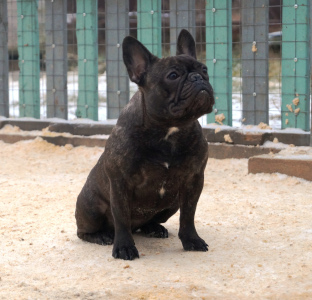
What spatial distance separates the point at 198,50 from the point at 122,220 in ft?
13.7

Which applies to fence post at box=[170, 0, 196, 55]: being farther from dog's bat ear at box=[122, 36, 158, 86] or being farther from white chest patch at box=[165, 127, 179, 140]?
white chest patch at box=[165, 127, 179, 140]

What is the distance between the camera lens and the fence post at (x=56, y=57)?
823 centimetres

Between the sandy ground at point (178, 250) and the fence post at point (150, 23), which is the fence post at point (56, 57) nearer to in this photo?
the fence post at point (150, 23)

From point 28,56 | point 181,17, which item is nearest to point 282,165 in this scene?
point 181,17

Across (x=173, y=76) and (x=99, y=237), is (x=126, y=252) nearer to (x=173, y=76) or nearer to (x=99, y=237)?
(x=99, y=237)

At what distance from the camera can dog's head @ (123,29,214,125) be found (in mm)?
3740

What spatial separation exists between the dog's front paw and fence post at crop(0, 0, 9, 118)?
5222 millimetres

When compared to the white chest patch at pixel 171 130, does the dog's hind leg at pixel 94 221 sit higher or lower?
lower

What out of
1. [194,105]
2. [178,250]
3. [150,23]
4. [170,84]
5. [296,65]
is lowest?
[178,250]

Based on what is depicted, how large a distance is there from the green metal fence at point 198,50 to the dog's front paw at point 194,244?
324 centimetres

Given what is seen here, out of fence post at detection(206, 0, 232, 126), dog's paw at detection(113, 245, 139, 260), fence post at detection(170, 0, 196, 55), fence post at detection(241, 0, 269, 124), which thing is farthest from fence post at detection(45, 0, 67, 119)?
dog's paw at detection(113, 245, 139, 260)

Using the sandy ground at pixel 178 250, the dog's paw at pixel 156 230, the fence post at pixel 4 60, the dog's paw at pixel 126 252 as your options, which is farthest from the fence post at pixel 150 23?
the dog's paw at pixel 126 252

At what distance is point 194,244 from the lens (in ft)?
13.5

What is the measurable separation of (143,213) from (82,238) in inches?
19.7
